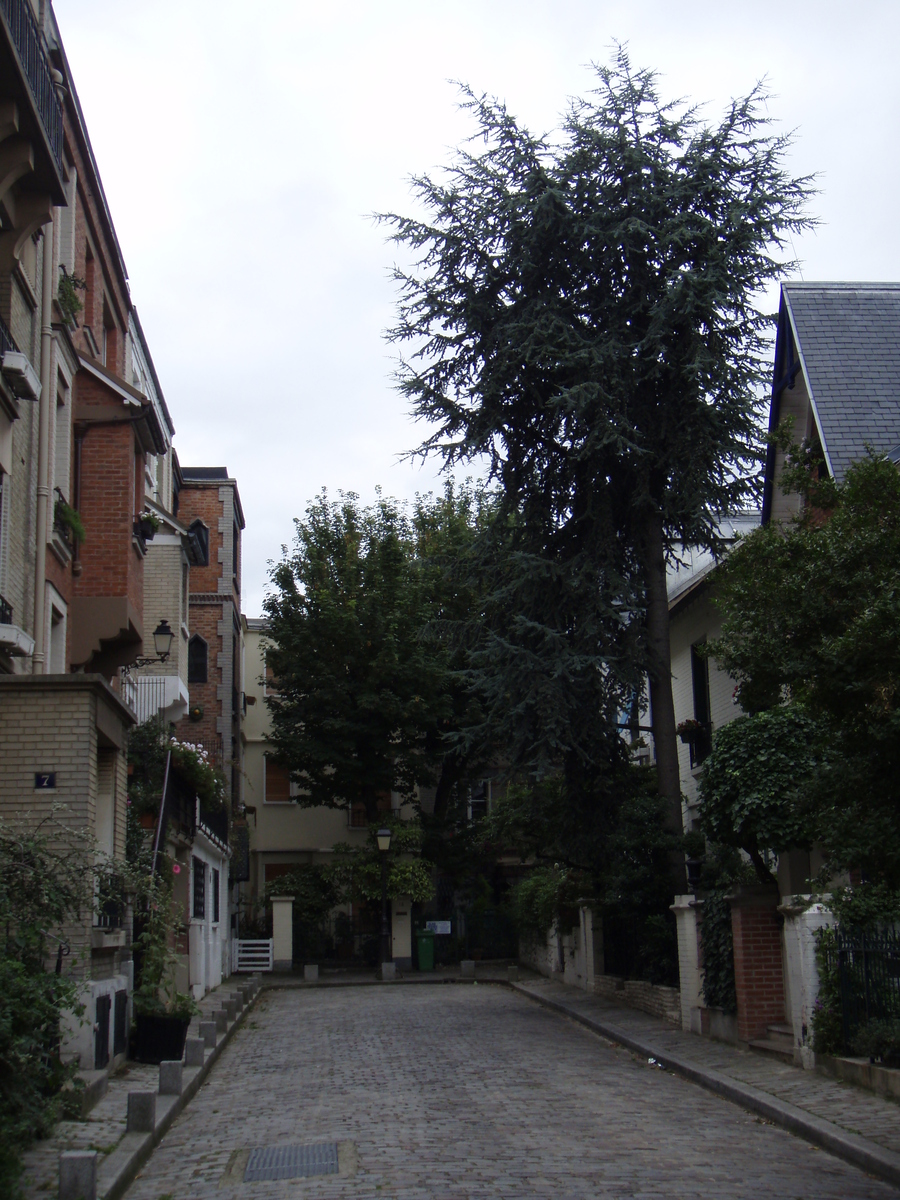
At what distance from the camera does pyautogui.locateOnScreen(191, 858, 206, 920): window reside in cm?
2336

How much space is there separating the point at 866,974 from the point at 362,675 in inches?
953

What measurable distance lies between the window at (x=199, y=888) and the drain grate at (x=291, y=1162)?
13.8m

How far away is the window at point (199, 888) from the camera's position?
2336 centimetres

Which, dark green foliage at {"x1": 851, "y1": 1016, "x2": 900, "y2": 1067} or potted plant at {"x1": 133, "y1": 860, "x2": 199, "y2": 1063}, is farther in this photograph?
potted plant at {"x1": 133, "y1": 860, "x2": 199, "y2": 1063}

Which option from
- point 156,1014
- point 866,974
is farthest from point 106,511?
point 866,974

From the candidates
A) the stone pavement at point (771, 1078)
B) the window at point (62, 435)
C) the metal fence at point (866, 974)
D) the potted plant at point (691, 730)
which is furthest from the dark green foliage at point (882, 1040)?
the potted plant at point (691, 730)

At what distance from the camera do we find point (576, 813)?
20.3m

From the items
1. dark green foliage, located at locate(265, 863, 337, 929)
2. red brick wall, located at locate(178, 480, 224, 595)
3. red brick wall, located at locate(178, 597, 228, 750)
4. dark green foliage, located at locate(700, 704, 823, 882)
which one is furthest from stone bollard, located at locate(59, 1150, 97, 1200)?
red brick wall, located at locate(178, 480, 224, 595)

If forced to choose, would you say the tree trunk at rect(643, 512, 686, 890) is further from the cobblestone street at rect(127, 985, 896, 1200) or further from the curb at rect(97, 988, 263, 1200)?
the curb at rect(97, 988, 263, 1200)

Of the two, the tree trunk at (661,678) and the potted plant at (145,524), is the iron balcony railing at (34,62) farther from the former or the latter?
the tree trunk at (661,678)

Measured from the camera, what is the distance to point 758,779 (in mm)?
14984

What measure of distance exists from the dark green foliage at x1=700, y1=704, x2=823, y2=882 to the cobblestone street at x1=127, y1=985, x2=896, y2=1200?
3.05 m

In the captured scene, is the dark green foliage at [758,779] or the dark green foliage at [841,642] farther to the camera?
the dark green foliage at [758,779]

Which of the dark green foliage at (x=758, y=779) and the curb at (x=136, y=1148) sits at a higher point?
the dark green foliage at (x=758, y=779)
